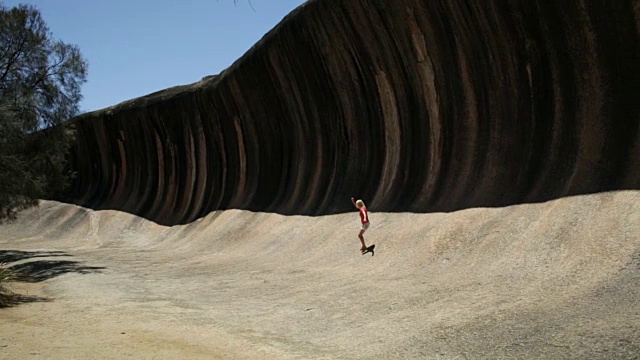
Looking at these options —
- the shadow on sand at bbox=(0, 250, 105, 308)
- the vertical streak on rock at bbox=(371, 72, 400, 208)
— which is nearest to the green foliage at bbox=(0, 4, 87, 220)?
the shadow on sand at bbox=(0, 250, 105, 308)

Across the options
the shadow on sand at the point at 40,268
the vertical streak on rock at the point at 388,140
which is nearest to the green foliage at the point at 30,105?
the shadow on sand at the point at 40,268

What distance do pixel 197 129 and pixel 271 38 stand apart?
731cm

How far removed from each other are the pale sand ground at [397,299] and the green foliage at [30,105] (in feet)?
12.7

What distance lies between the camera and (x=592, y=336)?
5488mm

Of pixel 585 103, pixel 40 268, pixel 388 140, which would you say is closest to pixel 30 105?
pixel 40 268

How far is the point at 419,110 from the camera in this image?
523 inches

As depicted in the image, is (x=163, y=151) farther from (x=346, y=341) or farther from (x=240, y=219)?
(x=346, y=341)

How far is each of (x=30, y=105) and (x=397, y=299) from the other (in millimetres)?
13359

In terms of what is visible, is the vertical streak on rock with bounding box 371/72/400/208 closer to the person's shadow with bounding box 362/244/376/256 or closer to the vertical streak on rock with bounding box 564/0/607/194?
the person's shadow with bounding box 362/244/376/256

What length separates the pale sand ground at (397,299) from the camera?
6.18 m

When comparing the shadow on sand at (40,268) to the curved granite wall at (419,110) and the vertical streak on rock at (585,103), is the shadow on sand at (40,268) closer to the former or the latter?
the curved granite wall at (419,110)

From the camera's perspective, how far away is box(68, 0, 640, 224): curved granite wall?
915 centimetres

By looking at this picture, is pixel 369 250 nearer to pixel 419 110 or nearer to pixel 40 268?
pixel 419 110

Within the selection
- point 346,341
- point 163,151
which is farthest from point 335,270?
point 163,151
